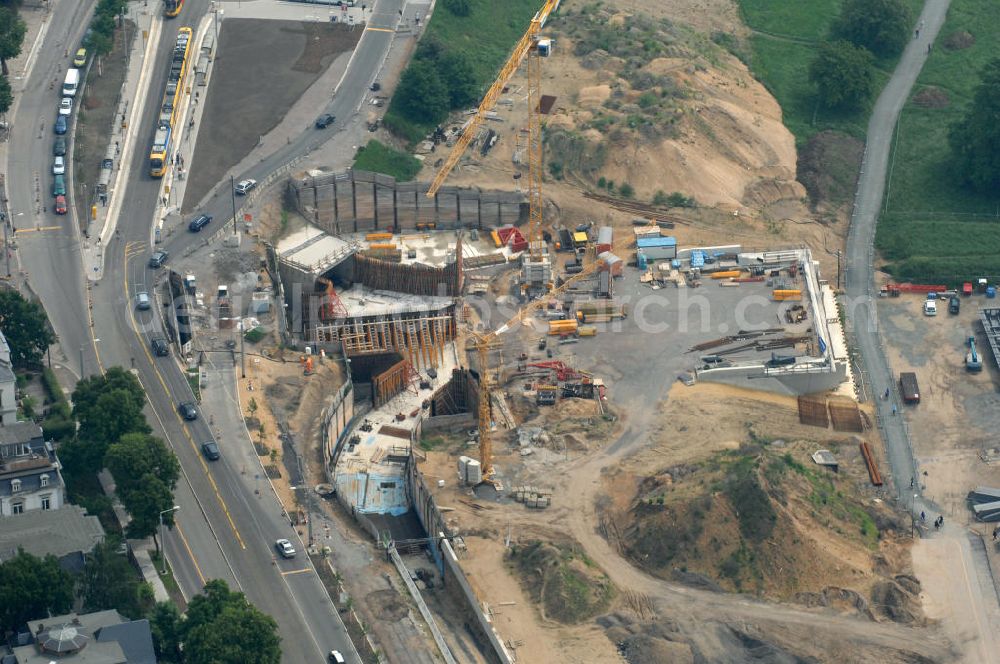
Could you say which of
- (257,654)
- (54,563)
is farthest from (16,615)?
(257,654)

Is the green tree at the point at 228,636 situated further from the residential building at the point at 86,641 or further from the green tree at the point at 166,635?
the residential building at the point at 86,641

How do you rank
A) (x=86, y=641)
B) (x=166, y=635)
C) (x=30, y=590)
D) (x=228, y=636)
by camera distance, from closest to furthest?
(x=86, y=641) < (x=228, y=636) < (x=30, y=590) < (x=166, y=635)

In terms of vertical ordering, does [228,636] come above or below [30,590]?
below

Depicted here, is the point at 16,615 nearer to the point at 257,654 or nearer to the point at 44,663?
the point at 44,663

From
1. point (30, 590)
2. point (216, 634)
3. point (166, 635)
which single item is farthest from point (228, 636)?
point (30, 590)

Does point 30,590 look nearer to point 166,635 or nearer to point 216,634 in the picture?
point 166,635

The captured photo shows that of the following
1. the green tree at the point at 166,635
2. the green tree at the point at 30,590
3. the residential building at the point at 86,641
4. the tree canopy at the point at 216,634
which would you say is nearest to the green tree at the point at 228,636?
the tree canopy at the point at 216,634
